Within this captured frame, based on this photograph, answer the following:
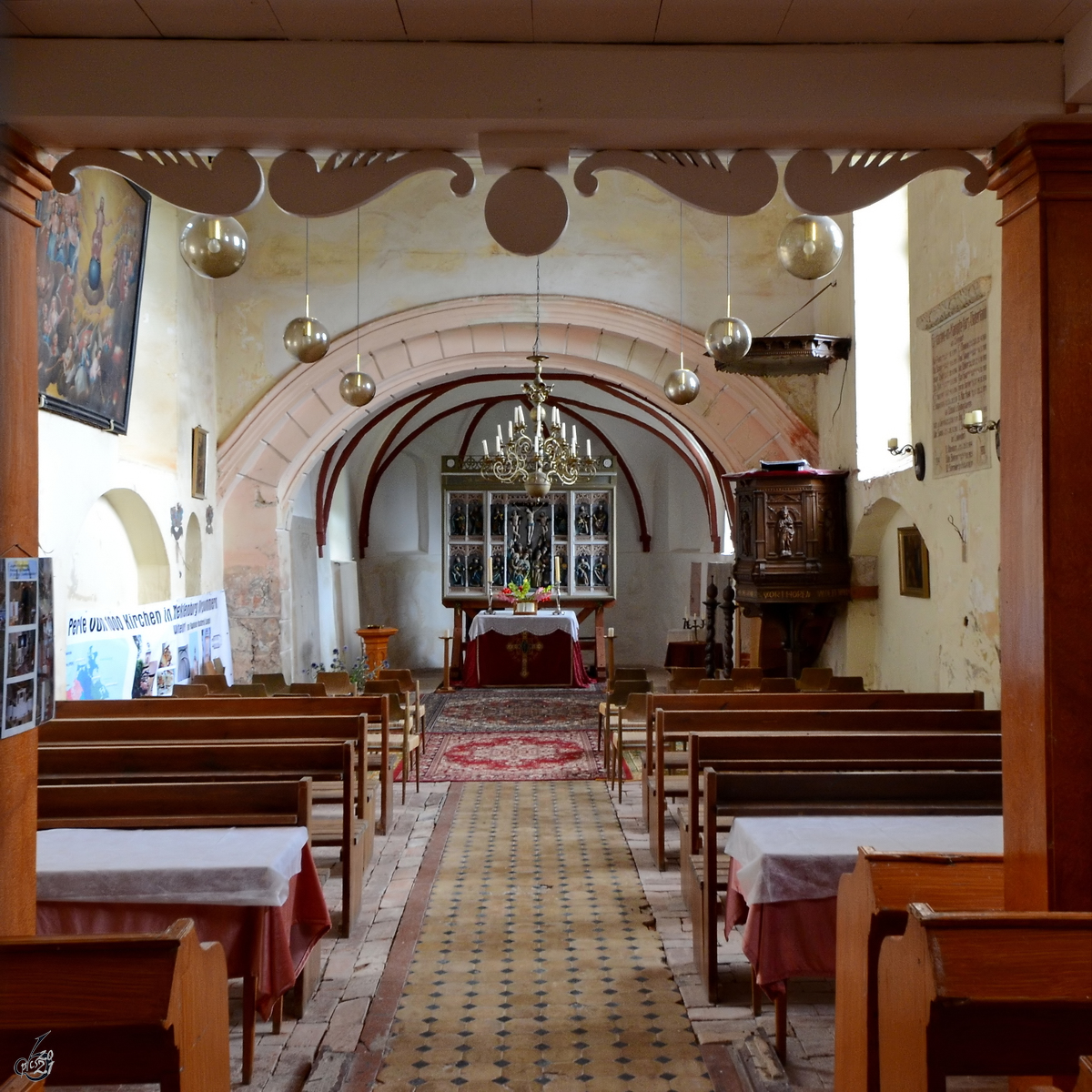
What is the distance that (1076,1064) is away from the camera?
1.90 meters

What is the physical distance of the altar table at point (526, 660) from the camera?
14500 mm

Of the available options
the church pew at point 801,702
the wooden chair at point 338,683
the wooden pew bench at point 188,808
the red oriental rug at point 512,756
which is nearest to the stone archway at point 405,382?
the red oriental rug at point 512,756

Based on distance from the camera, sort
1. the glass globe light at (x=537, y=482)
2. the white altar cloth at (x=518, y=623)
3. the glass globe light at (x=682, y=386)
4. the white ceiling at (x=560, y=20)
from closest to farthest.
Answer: the white ceiling at (x=560, y=20) < the glass globe light at (x=682, y=386) < the glass globe light at (x=537, y=482) < the white altar cloth at (x=518, y=623)

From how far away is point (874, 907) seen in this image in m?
2.52

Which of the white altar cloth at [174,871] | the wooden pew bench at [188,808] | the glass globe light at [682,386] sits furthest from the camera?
the glass globe light at [682,386]

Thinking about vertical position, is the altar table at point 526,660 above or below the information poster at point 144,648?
below

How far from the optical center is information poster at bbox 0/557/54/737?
8.23 ft

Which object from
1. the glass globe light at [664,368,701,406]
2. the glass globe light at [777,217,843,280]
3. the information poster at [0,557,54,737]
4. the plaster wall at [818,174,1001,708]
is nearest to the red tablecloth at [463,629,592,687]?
the plaster wall at [818,174,1001,708]

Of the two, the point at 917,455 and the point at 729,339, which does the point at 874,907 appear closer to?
the point at 729,339

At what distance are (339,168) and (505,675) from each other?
12154mm

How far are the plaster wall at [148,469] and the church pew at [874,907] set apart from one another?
601 cm

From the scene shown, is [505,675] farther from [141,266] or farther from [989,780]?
[989,780]

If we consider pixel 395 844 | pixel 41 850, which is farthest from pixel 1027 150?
pixel 395 844

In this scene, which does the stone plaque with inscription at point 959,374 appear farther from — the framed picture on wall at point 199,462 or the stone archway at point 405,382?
the framed picture on wall at point 199,462
